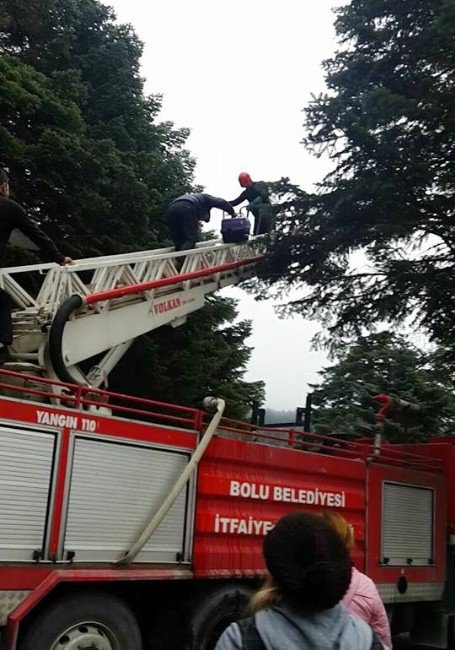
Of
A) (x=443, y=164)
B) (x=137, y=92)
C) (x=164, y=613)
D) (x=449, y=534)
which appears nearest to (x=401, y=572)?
(x=449, y=534)

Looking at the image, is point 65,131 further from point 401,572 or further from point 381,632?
point 381,632

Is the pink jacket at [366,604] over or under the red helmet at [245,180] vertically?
under

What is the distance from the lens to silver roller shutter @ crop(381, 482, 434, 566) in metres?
7.28

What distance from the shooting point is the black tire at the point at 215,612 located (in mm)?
5477

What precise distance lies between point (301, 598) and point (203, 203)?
7.65m

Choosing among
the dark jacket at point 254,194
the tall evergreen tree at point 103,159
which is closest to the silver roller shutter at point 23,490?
the dark jacket at point 254,194

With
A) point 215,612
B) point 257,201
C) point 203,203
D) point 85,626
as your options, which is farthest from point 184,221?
point 85,626

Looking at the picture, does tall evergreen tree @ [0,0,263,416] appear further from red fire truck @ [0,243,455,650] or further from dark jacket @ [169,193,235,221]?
red fire truck @ [0,243,455,650]

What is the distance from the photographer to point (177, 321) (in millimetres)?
8203

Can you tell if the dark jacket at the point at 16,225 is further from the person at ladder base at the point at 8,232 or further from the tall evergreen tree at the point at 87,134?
the tall evergreen tree at the point at 87,134

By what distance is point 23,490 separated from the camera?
4613 mm

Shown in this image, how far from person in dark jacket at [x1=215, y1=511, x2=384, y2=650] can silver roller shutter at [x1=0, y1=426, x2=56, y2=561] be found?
2952 mm

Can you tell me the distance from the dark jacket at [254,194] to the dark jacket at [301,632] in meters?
8.18

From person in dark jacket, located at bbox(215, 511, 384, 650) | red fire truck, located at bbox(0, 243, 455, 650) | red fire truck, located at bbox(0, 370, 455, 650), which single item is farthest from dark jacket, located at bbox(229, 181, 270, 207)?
person in dark jacket, located at bbox(215, 511, 384, 650)
